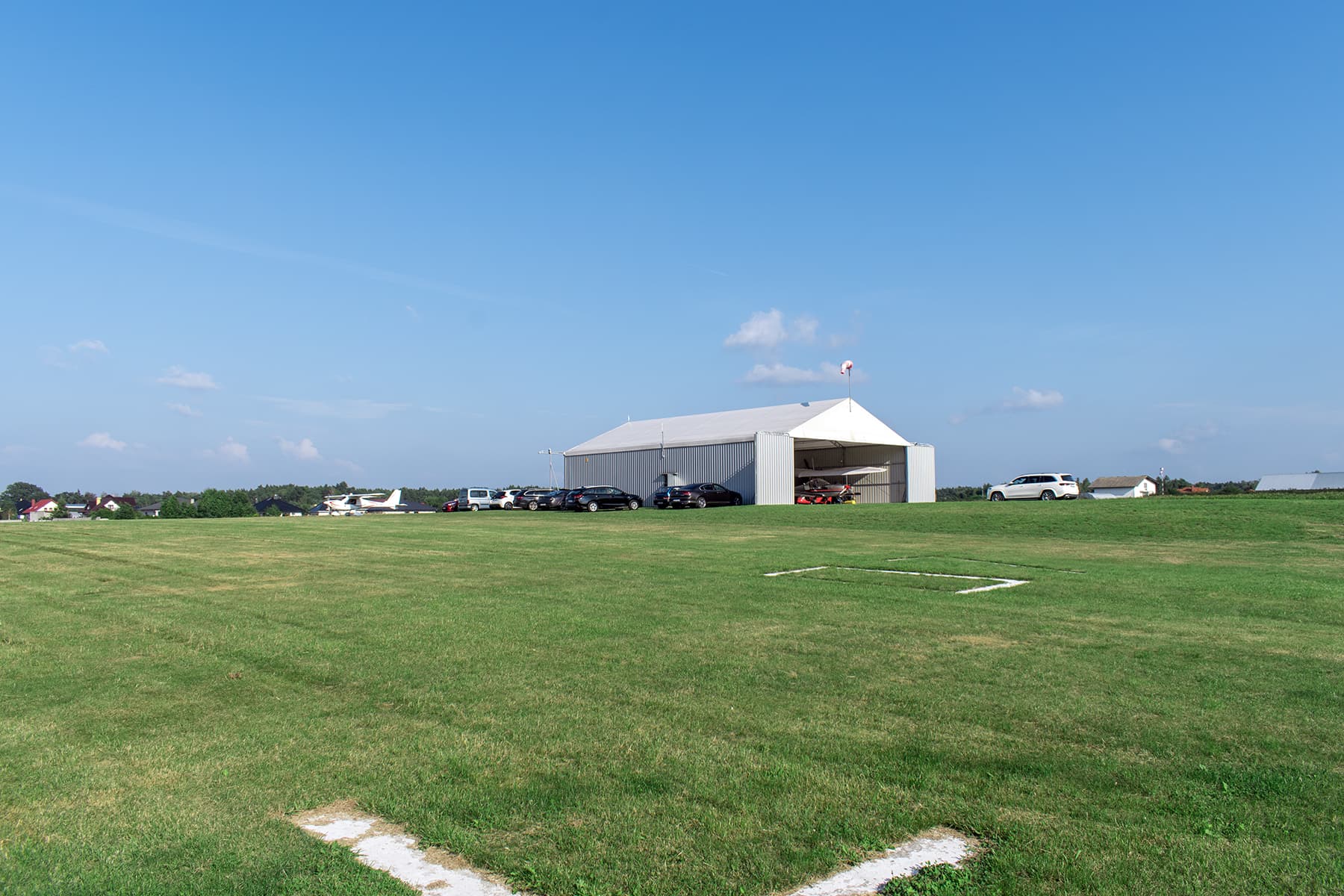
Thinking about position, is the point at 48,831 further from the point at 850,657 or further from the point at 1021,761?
the point at 850,657

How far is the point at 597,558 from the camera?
1633 cm

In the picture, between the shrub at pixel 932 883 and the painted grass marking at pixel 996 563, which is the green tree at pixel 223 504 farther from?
the shrub at pixel 932 883

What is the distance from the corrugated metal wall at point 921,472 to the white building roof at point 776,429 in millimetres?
900

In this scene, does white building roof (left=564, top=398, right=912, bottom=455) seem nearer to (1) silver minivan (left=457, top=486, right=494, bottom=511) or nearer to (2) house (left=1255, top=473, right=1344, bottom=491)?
(1) silver minivan (left=457, top=486, right=494, bottom=511)

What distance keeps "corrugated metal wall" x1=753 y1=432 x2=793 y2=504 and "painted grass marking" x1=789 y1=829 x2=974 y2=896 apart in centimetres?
4384

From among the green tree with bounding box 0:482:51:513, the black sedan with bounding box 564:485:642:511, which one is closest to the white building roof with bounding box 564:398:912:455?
the black sedan with bounding box 564:485:642:511

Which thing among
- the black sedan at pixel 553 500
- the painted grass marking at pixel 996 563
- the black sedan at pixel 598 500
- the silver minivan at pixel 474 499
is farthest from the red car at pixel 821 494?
the painted grass marking at pixel 996 563

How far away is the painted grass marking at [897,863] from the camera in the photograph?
3.28 meters

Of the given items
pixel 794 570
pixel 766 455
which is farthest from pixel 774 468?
pixel 794 570

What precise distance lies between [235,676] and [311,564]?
9.22 meters

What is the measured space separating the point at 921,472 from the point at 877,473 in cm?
260

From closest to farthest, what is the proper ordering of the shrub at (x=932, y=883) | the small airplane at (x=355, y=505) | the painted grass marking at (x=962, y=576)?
the shrub at (x=932, y=883)
the painted grass marking at (x=962, y=576)
the small airplane at (x=355, y=505)

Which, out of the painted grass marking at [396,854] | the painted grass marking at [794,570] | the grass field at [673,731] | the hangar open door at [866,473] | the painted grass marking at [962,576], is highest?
the hangar open door at [866,473]

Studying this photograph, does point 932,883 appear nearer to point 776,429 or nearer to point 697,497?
point 697,497
